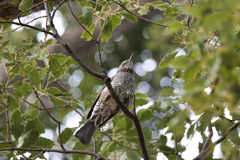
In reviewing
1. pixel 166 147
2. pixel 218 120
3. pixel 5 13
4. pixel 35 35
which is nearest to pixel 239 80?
pixel 218 120

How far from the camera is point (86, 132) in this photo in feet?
8.94

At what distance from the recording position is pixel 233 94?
0.85 metres

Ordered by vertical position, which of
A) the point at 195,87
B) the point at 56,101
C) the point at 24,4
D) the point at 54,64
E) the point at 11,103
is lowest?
the point at 195,87

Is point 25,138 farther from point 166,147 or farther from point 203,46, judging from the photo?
point 203,46

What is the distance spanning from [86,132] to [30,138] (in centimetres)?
Answer: 65

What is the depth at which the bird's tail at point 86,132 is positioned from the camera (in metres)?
2.66

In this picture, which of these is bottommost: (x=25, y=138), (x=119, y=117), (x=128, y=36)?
(x=25, y=138)

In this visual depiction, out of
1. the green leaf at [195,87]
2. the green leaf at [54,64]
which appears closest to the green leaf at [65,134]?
the green leaf at [54,64]

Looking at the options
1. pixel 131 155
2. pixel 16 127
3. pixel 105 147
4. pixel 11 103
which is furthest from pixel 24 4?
pixel 131 155

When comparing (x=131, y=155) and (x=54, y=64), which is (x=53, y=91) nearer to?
(x=54, y=64)

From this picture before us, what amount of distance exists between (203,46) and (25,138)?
1819 millimetres

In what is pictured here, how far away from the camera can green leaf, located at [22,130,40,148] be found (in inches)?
89.0

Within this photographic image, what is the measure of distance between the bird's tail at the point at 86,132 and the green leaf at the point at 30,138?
539 millimetres

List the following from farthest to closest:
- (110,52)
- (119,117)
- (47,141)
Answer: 1. (110,52)
2. (119,117)
3. (47,141)
